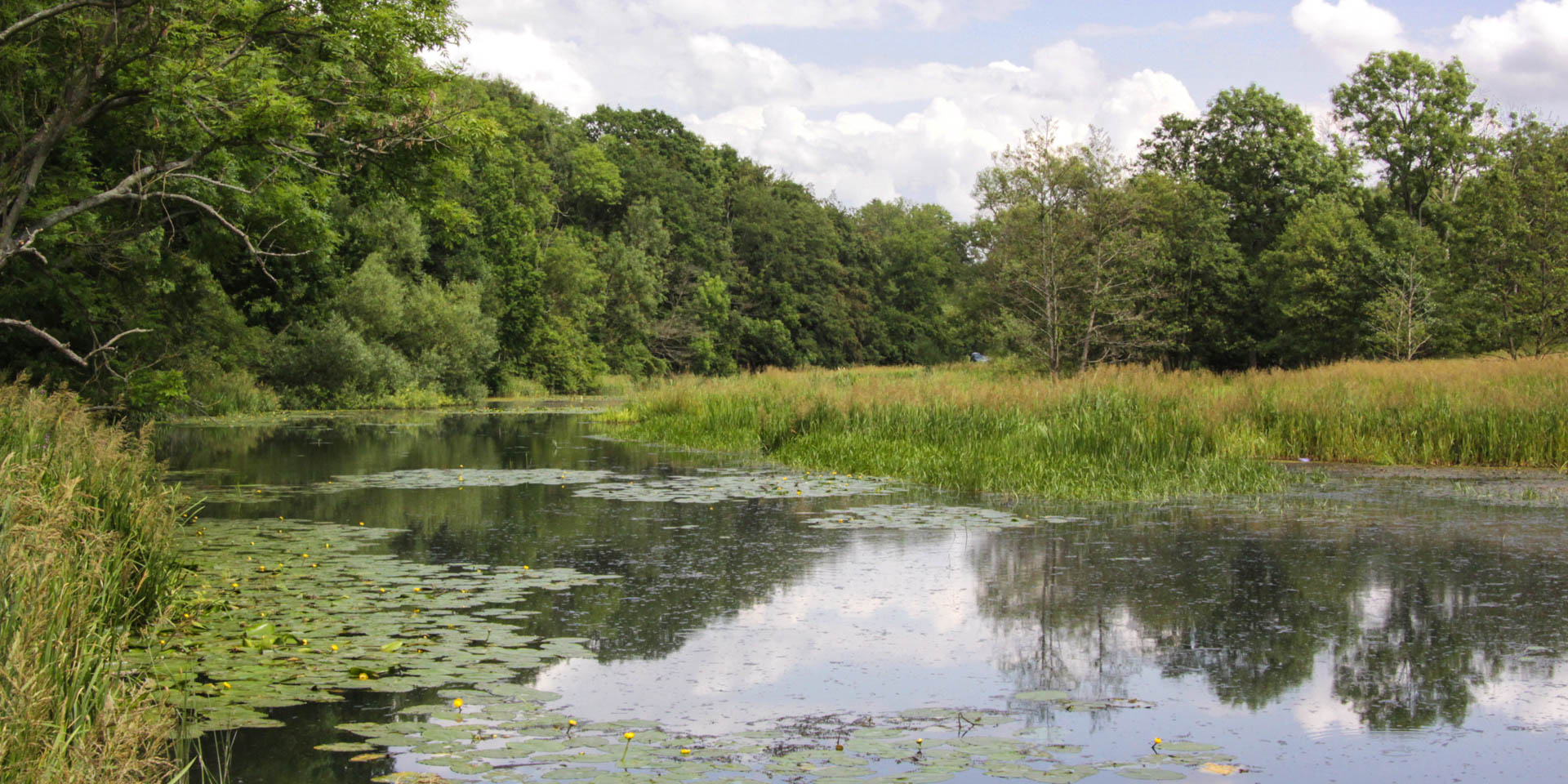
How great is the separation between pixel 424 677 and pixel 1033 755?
3.08 m

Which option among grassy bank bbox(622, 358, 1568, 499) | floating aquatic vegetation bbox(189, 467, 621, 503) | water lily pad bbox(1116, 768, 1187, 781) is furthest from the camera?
→ grassy bank bbox(622, 358, 1568, 499)

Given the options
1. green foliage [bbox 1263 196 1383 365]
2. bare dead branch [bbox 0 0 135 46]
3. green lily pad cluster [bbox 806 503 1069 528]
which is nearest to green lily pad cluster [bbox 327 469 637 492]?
green lily pad cluster [bbox 806 503 1069 528]

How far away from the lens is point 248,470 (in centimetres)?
1709

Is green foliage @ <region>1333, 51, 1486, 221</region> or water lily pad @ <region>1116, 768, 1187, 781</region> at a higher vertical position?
green foliage @ <region>1333, 51, 1486, 221</region>

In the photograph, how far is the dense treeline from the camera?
14859mm

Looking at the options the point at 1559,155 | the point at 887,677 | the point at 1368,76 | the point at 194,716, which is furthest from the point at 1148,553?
the point at 1368,76

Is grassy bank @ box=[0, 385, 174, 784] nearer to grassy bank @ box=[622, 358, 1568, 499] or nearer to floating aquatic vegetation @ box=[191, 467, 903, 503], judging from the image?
floating aquatic vegetation @ box=[191, 467, 903, 503]

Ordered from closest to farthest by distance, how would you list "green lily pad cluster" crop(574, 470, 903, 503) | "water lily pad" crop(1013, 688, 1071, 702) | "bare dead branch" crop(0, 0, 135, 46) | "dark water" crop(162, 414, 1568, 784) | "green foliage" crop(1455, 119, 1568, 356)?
"dark water" crop(162, 414, 1568, 784) → "water lily pad" crop(1013, 688, 1071, 702) → "bare dead branch" crop(0, 0, 135, 46) → "green lily pad cluster" crop(574, 470, 903, 503) → "green foliage" crop(1455, 119, 1568, 356)

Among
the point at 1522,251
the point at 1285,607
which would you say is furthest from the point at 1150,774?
the point at 1522,251

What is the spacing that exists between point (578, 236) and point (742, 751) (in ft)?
178

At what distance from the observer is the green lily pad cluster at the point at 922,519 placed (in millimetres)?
11266

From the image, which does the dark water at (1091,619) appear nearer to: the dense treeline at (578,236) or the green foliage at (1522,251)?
the dense treeline at (578,236)

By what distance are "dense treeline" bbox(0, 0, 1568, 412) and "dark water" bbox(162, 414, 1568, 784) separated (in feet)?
17.5

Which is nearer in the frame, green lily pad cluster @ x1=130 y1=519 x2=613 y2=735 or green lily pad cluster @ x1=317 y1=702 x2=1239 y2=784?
green lily pad cluster @ x1=317 y1=702 x2=1239 y2=784
